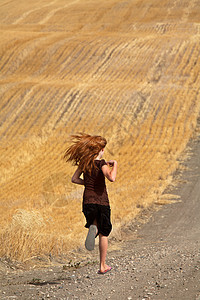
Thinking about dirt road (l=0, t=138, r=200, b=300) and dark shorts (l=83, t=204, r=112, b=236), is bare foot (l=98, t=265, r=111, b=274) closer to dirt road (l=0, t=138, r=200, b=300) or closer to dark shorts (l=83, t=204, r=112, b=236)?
dirt road (l=0, t=138, r=200, b=300)

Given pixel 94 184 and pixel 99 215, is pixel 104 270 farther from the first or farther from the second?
pixel 94 184

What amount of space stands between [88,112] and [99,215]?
23.9m

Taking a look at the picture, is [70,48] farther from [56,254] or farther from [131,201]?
[56,254]

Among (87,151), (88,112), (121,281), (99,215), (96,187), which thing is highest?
(87,151)

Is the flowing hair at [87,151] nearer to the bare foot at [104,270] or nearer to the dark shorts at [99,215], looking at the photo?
the dark shorts at [99,215]

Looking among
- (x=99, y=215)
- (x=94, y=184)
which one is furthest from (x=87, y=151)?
(x=99, y=215)

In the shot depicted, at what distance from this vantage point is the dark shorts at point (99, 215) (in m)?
6.25

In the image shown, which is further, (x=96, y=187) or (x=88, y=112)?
(x=88, y=112)

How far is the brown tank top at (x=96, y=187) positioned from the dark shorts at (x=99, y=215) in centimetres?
7

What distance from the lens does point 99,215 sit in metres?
6.30

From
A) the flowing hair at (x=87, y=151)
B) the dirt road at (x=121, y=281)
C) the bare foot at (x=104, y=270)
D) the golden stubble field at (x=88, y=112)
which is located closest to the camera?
the dirt road at (x=121, y=281)

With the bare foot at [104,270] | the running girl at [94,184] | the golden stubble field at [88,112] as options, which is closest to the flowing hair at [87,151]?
the running girl at [94,184]

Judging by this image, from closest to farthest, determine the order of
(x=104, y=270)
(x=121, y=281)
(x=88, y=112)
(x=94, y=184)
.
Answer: (x=121, y=281), (x=94, y=184), (x=104, y=270), (x=88, y=112)

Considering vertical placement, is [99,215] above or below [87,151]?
below
